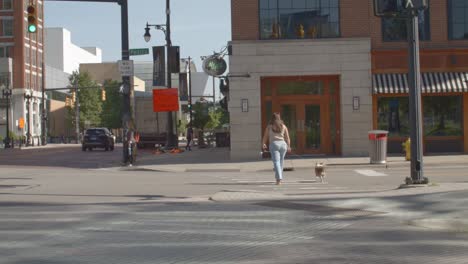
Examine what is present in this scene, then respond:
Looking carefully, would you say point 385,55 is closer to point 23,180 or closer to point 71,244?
point 23,180

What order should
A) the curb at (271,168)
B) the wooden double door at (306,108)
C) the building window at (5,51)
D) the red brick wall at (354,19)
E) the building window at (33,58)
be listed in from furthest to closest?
1. the building window at (33,58)
2. the building window at (5,51)
3. the wooden double door at (306,108)
4. the red brick wall at (354,19)
5. the curb at (271,168)

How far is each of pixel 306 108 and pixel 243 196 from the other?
49.4 ft

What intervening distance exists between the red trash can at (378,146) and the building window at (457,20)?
21.7 ft

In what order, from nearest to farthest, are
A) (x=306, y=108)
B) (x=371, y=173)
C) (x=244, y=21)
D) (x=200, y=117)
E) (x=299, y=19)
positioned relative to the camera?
(x=371, y=173), (x=244, y=21), (x=299, y=19), (x=306, y=108), (x=200, y=117)

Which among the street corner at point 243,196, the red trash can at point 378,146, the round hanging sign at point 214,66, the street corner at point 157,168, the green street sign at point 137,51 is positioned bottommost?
the street corner at point 243,196

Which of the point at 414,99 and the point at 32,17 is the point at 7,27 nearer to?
the point at 32,17

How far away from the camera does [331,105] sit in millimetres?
28766

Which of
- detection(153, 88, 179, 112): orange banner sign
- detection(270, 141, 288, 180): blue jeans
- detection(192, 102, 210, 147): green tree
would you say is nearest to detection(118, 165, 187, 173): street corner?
detection(270, 141, 288, 180): blue jeans

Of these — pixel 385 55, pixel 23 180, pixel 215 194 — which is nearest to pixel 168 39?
pixel 385 55

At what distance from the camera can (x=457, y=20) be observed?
27.6 meters

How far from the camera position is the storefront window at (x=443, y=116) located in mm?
27875

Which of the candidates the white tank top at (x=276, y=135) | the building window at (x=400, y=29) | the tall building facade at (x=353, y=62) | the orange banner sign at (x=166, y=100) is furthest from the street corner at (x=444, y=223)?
the orange banner sign at (x=166, y=100)

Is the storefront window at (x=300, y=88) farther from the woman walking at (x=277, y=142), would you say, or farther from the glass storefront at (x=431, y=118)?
the woman walking at (x=277, y=142)

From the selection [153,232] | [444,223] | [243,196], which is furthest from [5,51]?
[444,223]
